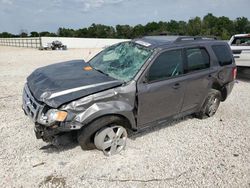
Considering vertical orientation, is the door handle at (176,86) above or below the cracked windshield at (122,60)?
below

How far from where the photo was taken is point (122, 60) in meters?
4.02

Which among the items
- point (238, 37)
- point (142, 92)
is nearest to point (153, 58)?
point (142, 92)

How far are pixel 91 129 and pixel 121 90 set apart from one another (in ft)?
2.37

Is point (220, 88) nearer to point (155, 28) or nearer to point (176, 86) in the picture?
point (176, 86)

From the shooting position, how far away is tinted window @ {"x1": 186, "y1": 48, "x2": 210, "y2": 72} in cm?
423

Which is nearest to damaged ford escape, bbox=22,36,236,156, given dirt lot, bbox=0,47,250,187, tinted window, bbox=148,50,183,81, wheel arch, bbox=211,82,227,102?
tinted window, bbox=148,50,183,81

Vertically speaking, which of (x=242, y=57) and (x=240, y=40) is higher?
(x=240, y=40)

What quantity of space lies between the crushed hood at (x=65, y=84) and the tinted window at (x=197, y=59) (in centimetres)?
163

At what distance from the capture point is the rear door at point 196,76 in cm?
421

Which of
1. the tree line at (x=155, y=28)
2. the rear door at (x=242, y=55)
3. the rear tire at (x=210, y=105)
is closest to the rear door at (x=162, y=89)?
the rear tire at (x=210, y=105)

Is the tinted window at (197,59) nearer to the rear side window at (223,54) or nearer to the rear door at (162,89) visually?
the rear door at (162,89)

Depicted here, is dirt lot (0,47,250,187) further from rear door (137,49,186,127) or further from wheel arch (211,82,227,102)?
wheel arch (211,82,227,102)

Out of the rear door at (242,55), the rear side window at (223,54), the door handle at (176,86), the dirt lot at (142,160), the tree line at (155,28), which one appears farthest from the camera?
the tree line at (155,28)

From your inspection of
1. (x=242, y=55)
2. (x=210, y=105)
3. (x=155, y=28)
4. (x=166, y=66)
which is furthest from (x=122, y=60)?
(x=155, y=28)
